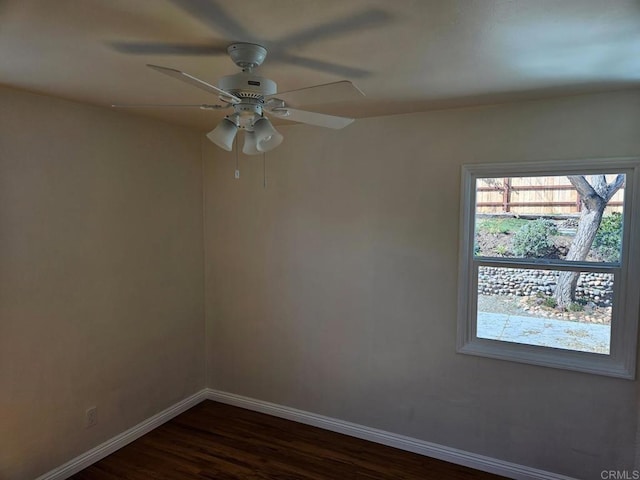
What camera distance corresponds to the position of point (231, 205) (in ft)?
12.3

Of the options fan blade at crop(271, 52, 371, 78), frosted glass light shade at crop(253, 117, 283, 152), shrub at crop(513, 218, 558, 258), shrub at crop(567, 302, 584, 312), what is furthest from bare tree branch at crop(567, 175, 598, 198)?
frosted glass light shade at crop(253, 117, 283, 152)

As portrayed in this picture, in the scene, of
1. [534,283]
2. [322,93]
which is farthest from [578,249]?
[322,93]

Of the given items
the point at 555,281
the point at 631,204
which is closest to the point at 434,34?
the point at 631,204

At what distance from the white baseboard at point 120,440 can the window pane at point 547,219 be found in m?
2.85

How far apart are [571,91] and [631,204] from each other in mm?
761

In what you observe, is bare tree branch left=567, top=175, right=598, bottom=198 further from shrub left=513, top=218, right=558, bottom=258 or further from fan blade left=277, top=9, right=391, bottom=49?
fan blade left=277, top=9, right=391, bottom=49

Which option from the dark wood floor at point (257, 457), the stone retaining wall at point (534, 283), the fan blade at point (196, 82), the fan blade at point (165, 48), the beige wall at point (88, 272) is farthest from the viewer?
the dark wood floor at point (257, 457)

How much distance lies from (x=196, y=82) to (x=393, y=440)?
2905 mm

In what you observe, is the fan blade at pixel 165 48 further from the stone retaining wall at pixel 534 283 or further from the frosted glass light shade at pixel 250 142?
the stone retaining wall at pixel 534 283

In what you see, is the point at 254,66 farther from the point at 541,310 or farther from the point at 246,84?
the point at 541,310

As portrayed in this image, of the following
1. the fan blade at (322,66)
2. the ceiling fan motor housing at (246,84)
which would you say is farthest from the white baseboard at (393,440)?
the ceiling fan motor housing at (246,84)

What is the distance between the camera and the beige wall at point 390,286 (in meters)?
2.62

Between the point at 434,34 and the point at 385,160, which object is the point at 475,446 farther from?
the point at 434,34

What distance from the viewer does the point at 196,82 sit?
1.48m
